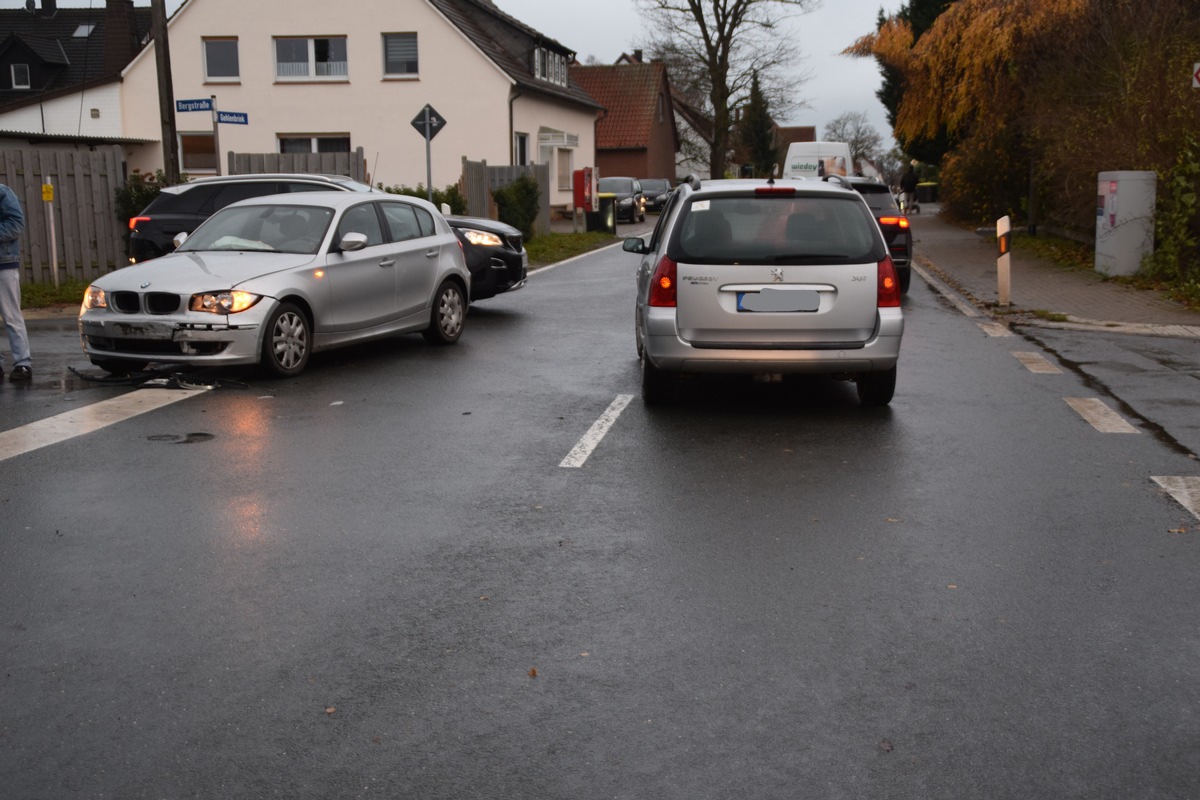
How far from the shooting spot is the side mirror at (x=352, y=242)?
11.3m

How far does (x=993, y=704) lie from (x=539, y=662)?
1522 millimetres

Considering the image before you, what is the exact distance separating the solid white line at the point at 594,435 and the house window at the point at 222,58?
33.6 m

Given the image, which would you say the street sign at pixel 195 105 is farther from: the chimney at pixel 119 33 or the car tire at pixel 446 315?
the chimney at pixel 119 33

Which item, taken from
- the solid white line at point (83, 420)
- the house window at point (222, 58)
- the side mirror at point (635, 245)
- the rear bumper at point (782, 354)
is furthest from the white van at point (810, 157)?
the solid white line at point (83, 420)

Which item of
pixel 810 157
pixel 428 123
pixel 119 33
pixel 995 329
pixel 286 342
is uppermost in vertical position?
pixel 119 33

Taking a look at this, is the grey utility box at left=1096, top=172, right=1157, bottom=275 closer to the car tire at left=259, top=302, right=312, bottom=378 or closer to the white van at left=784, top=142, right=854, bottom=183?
the car tire at left=259, top=302, right=312, bottom=378

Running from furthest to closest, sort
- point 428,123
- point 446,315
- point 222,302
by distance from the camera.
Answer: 1. point 428,123
2. point 446,315
3. point 222,302

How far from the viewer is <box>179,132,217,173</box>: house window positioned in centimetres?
3984

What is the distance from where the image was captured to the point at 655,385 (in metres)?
9.45

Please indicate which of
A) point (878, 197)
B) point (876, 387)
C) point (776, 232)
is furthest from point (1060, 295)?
point (776, 232)

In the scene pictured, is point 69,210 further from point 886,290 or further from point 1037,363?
point 886,290

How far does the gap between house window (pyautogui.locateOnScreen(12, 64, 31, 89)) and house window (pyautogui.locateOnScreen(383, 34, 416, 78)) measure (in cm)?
2395

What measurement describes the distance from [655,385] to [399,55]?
3243cm

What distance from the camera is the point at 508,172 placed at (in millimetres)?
31078
